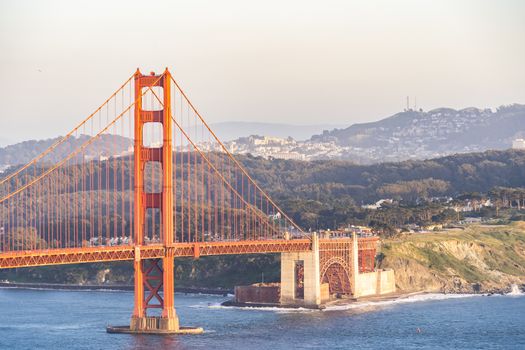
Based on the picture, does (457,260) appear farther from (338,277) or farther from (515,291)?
(338,277)

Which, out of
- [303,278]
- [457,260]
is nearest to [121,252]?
[303,278]

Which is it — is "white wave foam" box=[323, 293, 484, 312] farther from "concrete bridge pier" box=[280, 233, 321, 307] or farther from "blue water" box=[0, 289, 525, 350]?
"concrete bridge pier" box=[280, 233, 321, 307]

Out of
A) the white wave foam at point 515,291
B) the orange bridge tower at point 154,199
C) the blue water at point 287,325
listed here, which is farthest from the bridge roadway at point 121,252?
the white wave foam at point 515,291

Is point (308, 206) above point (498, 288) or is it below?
above

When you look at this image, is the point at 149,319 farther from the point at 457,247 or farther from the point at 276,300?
the point at 457,247

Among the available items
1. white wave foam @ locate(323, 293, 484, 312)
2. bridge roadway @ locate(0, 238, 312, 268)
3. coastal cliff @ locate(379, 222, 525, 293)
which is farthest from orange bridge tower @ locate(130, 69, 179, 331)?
coastal cliff @ locate(379, 222, 525, 293)

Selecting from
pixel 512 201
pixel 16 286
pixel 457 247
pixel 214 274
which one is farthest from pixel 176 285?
pixel 512 201
